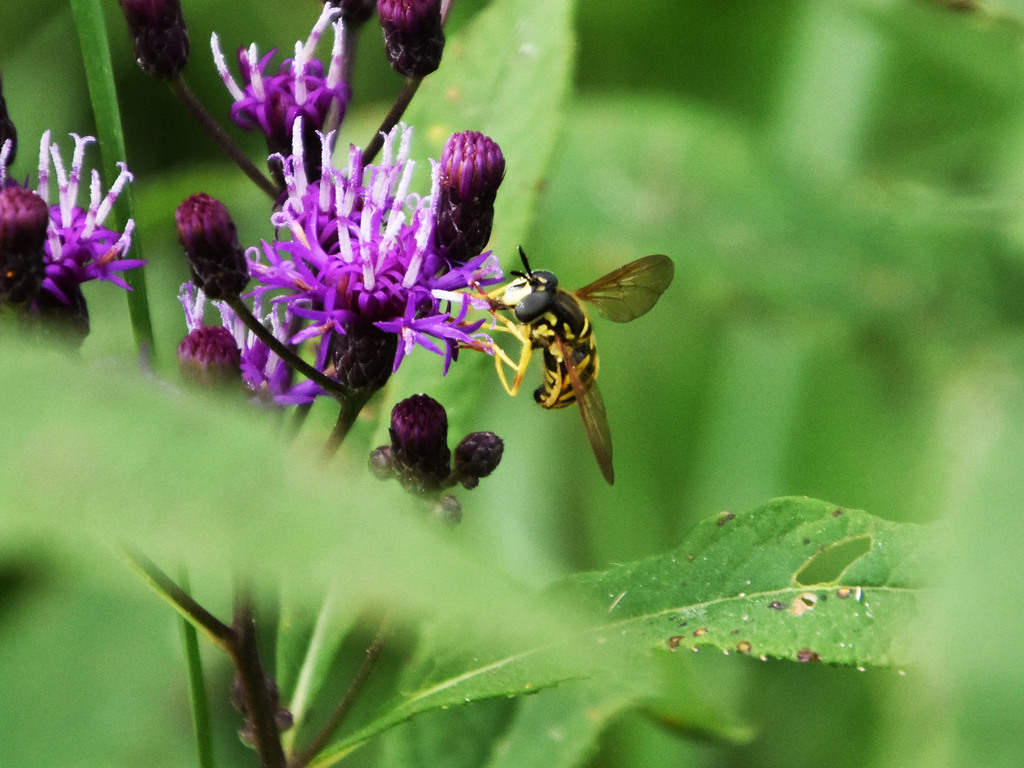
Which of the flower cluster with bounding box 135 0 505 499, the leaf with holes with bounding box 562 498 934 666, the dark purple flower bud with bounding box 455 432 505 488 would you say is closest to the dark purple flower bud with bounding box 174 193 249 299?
the flower cluster with bounding box 135 0 505 499

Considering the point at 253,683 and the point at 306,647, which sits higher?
the point at 253,683

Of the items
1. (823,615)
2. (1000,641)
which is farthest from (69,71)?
(1000,641)

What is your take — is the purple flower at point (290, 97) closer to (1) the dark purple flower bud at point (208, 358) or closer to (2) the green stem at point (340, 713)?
(1) the dark purple flower bud at point (208, 358)

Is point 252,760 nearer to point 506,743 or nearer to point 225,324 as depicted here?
point 506,743

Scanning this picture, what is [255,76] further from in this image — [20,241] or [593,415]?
[593,415]

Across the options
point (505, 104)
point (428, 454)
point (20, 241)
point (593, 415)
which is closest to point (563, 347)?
point (593, 415)
